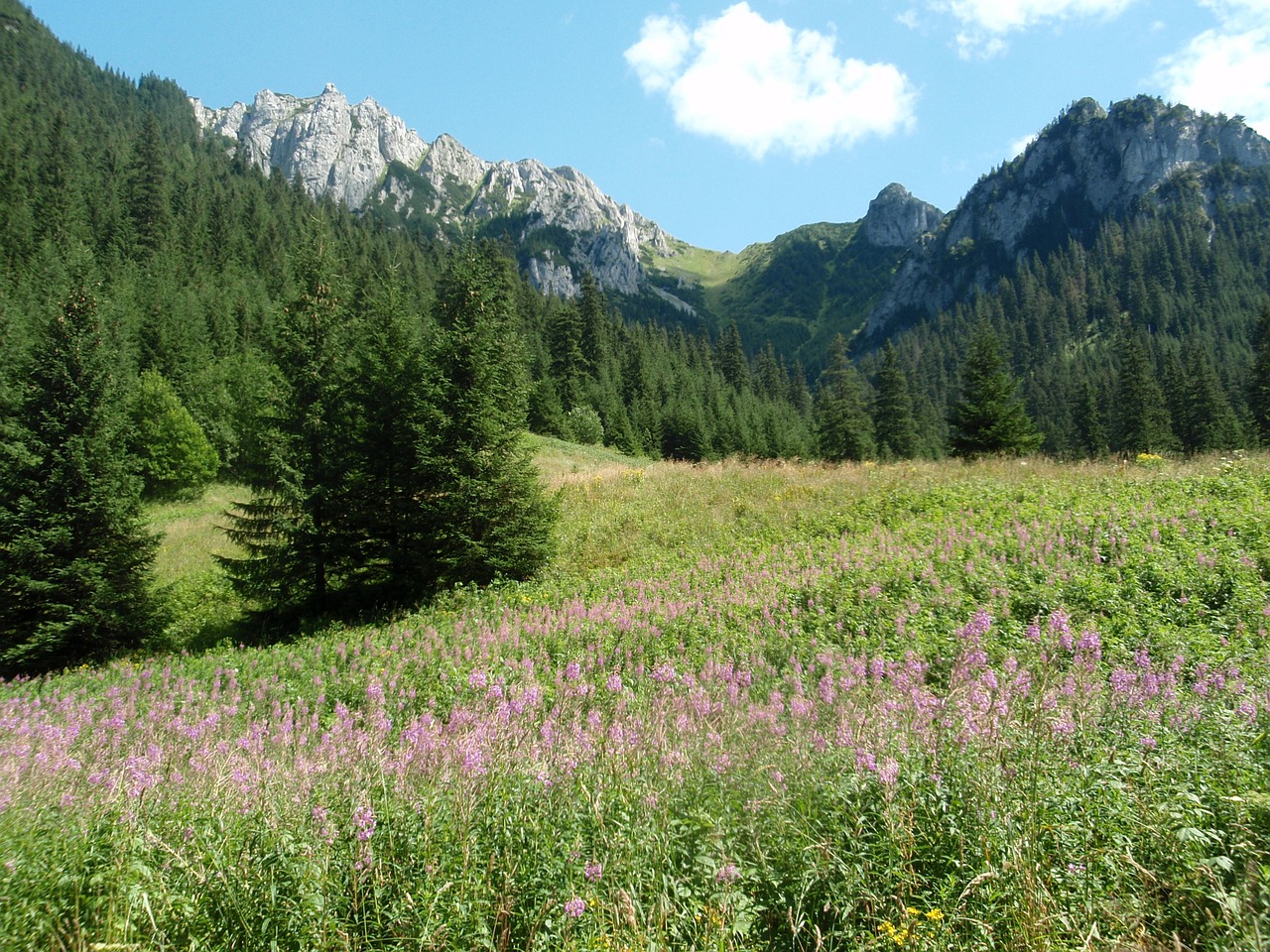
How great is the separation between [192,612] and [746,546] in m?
16.2

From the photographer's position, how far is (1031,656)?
17.2ft

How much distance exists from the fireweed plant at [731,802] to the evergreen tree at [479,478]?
6.32 m

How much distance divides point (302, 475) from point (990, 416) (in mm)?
29945

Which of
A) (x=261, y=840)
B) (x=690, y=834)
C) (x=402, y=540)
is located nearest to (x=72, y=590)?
(x=402, y=540)

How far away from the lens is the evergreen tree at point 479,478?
13.3 metres

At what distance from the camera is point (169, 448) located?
39.8 metres

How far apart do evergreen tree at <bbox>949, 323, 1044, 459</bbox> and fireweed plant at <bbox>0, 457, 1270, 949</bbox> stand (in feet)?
79.8

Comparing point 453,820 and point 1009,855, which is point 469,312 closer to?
point 453,820

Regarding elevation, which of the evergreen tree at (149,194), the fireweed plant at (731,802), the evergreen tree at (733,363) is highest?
the evergreen tree at (149,194)

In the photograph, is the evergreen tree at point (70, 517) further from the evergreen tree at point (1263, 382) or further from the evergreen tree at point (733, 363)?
the evergreen tree at point (733, 363)

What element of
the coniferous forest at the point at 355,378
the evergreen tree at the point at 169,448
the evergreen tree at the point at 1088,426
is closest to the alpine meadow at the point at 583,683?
the coniferous forest at the point at 355,378

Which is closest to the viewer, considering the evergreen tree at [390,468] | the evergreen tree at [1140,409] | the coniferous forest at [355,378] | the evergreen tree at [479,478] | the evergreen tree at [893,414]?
the evergreen tree at [479,478]

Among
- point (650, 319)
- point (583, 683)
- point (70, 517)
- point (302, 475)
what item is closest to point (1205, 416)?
point (583, 683)

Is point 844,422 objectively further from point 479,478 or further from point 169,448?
point 169,448
